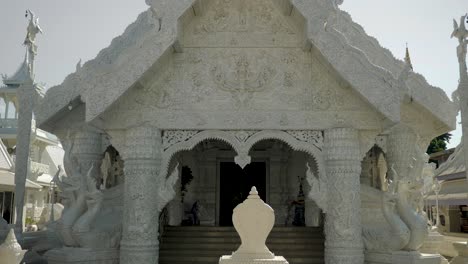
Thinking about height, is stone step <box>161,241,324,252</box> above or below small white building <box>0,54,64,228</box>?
below

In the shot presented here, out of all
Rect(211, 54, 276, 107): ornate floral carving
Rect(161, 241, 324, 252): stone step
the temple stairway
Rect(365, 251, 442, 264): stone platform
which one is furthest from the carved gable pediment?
A: Rect(161, 241, 324, 252): stone step

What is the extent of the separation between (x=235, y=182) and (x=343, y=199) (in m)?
6.49

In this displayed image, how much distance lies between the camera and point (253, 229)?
16.6 ft

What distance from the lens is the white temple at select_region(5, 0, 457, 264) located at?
7.73 metres

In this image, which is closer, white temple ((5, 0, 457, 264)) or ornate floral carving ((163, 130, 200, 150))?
white temple ((5, 0, 457, 264))

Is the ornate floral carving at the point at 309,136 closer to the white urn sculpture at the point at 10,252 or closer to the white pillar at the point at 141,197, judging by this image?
the white pillar at the point at 141,197

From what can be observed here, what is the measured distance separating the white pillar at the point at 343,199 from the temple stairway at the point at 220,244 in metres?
1.47

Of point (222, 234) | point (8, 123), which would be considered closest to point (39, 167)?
point (8, 123)

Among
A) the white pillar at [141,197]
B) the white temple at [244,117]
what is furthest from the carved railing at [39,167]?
the white pillar at [141,197]

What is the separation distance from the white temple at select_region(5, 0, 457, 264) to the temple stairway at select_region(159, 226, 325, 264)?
2.07ft

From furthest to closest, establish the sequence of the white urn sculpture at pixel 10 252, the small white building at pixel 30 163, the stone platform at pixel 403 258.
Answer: the small white building at pixel 30 163 < the stone platform at pixel 403 258 < the white urn sculpture at pixel 10 252

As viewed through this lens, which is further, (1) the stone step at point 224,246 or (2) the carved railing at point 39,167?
(2) the carved railing at point 39,167

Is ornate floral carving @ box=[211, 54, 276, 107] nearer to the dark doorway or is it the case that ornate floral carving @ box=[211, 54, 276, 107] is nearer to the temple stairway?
the temple stairway

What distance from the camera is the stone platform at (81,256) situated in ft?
25.2
